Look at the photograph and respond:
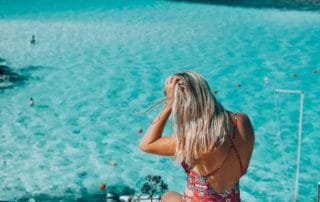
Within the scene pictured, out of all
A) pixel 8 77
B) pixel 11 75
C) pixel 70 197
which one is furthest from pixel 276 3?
pixel 70 197

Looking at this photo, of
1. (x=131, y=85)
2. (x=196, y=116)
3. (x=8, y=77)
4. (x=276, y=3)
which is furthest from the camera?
(x=276, y=3)

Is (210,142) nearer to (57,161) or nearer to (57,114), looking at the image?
(57,161)

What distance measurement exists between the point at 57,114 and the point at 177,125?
→ 7049 mm

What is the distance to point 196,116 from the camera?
5.98 ft

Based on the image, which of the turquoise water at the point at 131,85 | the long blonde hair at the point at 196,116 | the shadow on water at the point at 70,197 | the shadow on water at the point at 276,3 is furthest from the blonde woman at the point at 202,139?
the shadow on water at the point at 276,3

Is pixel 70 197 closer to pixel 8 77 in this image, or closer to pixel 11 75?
pixel 8 77

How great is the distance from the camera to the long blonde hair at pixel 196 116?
71.2 inches

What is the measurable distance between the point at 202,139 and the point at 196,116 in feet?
0.36

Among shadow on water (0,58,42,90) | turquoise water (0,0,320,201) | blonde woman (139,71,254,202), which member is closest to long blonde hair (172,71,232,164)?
blonde woman (139,71,254,202)

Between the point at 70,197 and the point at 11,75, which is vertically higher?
the point at 11,75

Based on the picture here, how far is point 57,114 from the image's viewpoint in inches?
337

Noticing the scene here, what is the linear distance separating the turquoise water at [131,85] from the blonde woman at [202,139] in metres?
4.10

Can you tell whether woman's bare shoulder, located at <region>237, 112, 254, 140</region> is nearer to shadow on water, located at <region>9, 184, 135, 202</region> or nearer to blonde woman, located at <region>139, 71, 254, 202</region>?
blonde woman, located at <region>139, 71, 254, 202</region>

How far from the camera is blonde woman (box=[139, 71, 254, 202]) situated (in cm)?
182
